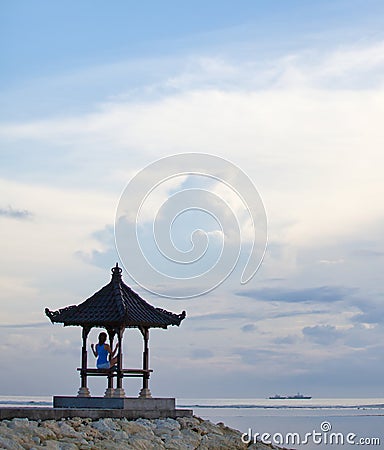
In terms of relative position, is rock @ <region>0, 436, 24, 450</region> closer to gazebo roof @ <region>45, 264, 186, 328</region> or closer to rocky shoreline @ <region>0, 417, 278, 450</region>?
rocky shoreline @ <region>0, 417, 278, 450</region>

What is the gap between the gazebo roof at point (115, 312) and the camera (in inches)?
1093

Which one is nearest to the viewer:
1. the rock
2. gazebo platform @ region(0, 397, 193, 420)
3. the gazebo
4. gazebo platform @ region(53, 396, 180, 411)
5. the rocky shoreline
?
the rock

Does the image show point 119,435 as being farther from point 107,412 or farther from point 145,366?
point 145,366

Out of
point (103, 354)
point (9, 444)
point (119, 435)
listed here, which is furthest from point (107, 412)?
point (9, 444)

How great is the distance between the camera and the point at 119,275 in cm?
2902

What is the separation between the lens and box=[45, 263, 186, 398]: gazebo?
1089 inches

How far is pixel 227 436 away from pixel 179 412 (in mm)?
1479

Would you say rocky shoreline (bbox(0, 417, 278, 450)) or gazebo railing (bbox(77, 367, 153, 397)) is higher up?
gazebo railing (bbox(77, 367, 153, 397))

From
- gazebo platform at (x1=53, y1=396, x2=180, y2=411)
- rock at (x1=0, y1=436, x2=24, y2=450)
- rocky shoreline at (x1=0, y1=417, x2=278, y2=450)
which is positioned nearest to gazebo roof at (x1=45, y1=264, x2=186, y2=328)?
gazebo platform at (x1=53, y1=396, x2=180, y2=411)

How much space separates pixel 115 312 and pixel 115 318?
0.23 meters

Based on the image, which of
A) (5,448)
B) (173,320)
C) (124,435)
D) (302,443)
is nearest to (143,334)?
(173,320)

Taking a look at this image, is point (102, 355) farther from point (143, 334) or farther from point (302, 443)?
point (302, 443)

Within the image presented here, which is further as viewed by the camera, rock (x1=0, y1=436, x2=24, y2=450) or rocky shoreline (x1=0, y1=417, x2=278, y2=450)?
rocky shoreline (x1=0, y1=417, x2=278, y2=450)

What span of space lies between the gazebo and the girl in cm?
14
